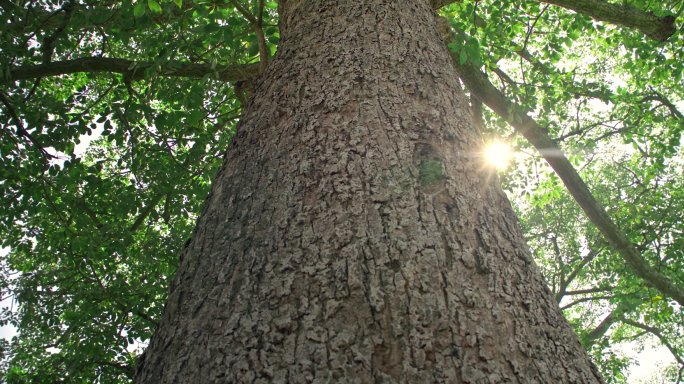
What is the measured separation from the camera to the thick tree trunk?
72 cm

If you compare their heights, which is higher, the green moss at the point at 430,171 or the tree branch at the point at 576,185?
the tree branch at the point at 576,185

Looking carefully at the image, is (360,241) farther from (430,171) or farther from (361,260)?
A: (430,171)

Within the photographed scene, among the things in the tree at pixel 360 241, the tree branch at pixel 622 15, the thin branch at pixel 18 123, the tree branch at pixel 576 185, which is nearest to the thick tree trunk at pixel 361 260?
the tree at pixel 360 241

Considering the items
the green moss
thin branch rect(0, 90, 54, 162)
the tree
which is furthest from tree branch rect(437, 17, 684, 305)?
thin branch rect(0, 90, 54, 162)

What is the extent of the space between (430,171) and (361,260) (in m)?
0.36

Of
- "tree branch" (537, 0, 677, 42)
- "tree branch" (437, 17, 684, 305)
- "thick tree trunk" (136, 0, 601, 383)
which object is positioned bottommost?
"thick tree trunk" (136, 0, 601, 383)

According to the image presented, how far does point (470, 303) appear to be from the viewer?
2.58 feet

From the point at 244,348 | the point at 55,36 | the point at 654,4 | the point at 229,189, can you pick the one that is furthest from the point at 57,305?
the point at 654,4

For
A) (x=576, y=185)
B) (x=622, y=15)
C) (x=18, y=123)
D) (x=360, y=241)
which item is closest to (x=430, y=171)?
(x=360, y=241)

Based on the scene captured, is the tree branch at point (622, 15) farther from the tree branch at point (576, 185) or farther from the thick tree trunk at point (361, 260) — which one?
the thick tree trunk at point (361, 260)

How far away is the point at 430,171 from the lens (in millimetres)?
1029

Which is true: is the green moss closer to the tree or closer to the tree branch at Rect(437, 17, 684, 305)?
the tree

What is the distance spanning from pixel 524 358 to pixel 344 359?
0.38m

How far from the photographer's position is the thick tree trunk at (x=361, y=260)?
0.72m
